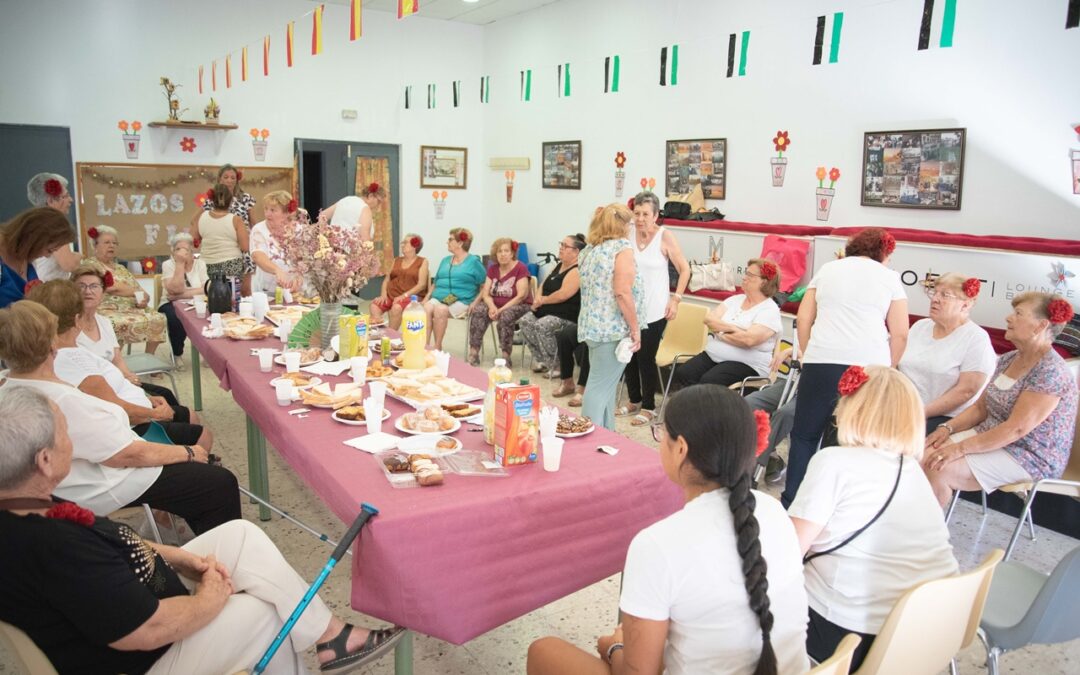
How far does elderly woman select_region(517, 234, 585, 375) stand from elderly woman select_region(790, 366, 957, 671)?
13.5 feet

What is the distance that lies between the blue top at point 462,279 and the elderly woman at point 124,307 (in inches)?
92.7

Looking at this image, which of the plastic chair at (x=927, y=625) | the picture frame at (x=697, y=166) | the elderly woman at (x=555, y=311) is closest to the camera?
the plastic chair at (x=927, y=625)

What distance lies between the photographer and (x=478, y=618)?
195 cm

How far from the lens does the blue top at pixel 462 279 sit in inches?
275

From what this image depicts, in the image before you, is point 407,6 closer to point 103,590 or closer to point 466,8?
point 103,590

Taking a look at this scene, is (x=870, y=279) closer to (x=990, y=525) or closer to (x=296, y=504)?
(x=990, y=525)

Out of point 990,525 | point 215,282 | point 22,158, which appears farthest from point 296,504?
point 22,158

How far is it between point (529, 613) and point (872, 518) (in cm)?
132

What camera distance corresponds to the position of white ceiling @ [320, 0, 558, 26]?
9.19 m

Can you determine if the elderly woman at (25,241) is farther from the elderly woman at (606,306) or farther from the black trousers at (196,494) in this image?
the elderly woman at (606,306)

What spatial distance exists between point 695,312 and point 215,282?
3.15 metres

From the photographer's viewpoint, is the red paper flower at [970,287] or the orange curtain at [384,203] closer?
the red paper flower at [970,287]

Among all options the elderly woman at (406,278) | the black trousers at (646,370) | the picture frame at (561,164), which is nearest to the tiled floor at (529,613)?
the black trousers at (646,370)

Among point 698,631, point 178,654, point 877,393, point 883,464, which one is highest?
point 877,393
